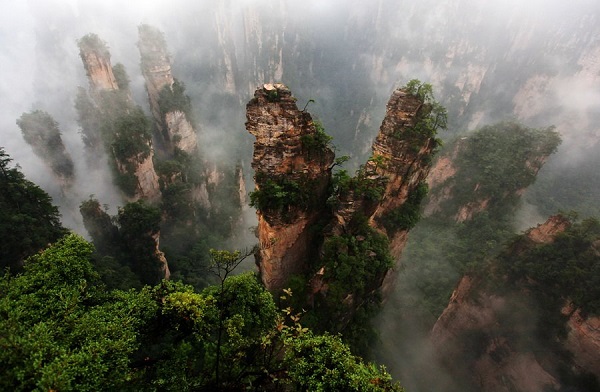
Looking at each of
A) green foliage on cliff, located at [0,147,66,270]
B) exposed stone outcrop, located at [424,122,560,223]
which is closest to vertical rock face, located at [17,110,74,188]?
green foliage on cliff, located at [0,147,66,270]

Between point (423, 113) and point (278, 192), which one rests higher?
point (423, 113)

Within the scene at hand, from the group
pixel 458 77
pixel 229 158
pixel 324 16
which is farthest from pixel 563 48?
pixel 229 158

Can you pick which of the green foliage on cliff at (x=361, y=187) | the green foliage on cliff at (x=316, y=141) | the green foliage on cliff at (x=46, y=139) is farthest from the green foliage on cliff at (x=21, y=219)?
the green foliage on cliff at (x=361, y=187)

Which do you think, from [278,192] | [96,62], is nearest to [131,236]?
[278,192]

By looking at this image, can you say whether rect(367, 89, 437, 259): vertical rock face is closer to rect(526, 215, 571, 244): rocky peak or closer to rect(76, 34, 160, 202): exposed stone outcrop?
rect(526, 215, 571, 244): rocky peak

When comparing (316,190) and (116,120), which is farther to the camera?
(116,120)

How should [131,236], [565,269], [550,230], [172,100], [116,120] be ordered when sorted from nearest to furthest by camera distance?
[565,269] < [550,230] < [131,236] < [116,120] < [172,100]

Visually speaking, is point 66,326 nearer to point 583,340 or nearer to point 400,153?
point 400,153
